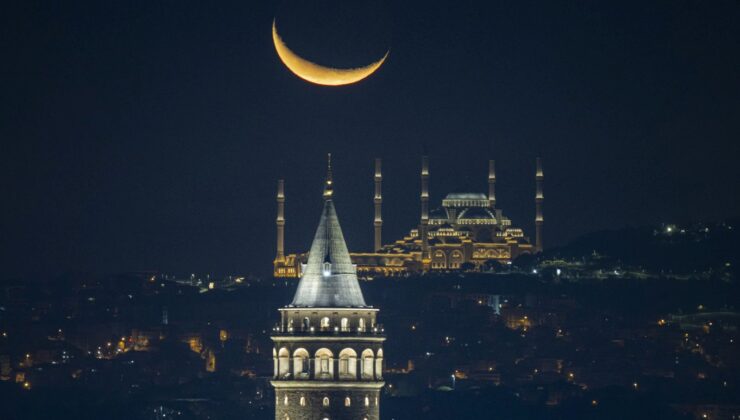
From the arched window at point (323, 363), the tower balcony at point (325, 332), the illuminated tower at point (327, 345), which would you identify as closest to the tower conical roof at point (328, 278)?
the illuminated tower at point (327, 345)

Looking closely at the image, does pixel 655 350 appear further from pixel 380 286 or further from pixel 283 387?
pixel 283 387

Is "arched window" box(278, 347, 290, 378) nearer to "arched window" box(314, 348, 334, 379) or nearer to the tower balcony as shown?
the tower balcony

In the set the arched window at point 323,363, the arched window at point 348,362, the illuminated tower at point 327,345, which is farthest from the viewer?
the arched window at point 348,362

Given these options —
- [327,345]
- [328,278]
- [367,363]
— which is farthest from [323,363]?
[328,278]

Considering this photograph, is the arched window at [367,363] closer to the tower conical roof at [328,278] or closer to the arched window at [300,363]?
the tower conical roof at [328,278]

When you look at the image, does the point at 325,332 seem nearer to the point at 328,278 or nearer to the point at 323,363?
the point at 323,363

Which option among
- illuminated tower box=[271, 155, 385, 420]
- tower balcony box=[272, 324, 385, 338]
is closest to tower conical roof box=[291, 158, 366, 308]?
illuminated tower box=[271, 155, 385, 420]

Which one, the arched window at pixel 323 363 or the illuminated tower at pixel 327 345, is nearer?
the illuminated tower at pixel 327 345

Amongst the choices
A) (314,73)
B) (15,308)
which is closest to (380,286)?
(15,308)
